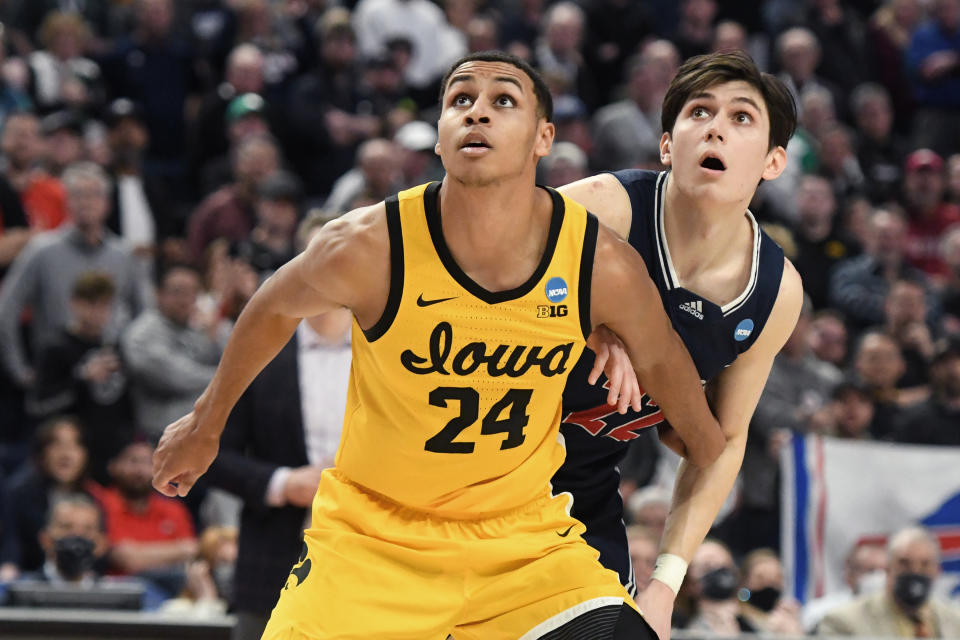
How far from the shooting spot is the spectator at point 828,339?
29.9 ft

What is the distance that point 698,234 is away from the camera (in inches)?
157

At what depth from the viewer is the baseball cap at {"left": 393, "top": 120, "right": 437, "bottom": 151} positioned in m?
9.41

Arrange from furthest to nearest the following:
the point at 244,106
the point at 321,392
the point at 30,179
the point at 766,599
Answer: the point at 244,106, the point at 30,179, the point at 766,599, the point at 321,392

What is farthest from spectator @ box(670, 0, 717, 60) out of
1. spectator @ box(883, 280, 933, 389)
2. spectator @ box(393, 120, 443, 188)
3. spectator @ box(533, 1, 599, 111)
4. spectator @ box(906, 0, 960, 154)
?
spectator @ box(883, 280, 933, 389)

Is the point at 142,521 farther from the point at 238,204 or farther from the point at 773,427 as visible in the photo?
the point at 773,427

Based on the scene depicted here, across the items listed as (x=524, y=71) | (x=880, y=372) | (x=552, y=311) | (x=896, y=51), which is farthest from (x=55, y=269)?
(x=896, y=51)

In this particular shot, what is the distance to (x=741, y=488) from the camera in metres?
8.09

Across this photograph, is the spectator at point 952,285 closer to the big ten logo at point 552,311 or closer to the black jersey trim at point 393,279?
the big ten logo at point 552,311

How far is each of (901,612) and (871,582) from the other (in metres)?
0.86

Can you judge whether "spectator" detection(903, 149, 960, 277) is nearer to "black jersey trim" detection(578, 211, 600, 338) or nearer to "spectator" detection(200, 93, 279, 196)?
"spectator" detection(200, 93, 279, 196)

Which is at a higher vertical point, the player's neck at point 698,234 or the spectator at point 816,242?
the player's neck at point 698,234

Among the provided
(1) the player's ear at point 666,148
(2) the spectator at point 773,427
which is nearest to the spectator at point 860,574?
(2) the spectator at point 773,427

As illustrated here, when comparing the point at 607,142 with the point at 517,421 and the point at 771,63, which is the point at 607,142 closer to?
the point at 771,63

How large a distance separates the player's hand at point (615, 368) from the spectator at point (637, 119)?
6.55 meters
